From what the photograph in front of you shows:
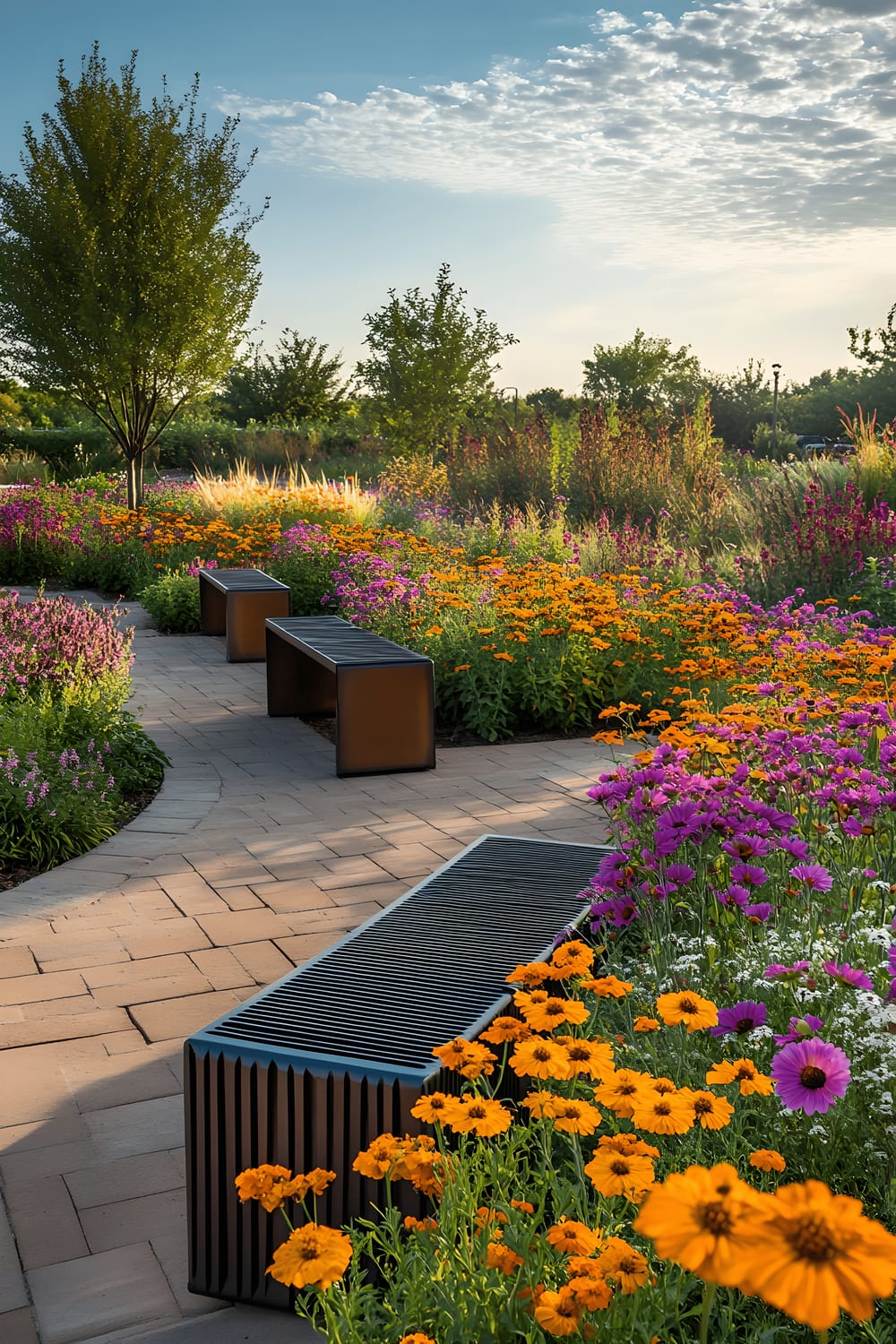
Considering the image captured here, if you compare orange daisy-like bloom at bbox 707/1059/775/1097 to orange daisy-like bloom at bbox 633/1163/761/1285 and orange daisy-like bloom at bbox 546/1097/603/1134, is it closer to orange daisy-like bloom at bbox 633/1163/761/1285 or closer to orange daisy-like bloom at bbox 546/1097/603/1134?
orange daisy-like bloom at bbox 546/1097/603/1134

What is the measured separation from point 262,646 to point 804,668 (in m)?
5.90

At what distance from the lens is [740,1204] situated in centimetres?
89

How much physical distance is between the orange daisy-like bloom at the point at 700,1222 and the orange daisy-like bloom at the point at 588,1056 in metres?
0.71

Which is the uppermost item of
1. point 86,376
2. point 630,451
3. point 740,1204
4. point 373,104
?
point 373,104

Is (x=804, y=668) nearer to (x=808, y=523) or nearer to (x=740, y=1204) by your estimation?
(x=740, y=1204)

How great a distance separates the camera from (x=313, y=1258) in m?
1.34

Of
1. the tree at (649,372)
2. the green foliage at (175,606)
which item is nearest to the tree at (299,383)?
the tree at (649,372)

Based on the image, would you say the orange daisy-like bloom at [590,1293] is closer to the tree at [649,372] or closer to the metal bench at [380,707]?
the metal bench at [380,707]

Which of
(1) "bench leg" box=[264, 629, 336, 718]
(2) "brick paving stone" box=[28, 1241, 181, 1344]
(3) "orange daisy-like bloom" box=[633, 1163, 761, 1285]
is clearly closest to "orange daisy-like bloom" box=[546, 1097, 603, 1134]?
(3) "orange daisy-like bloom" box=[633, 1163, 761, 1285]

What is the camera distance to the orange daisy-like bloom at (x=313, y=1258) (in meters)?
1.31

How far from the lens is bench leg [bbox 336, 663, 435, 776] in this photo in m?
6.16

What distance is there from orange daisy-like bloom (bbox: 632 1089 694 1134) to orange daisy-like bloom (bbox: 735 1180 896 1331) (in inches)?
24.4

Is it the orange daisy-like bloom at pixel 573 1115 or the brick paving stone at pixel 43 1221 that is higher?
the orange daisy-like bloom at pixel 573 1115

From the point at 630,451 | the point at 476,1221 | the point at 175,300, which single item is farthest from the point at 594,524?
the point at 476,1221
